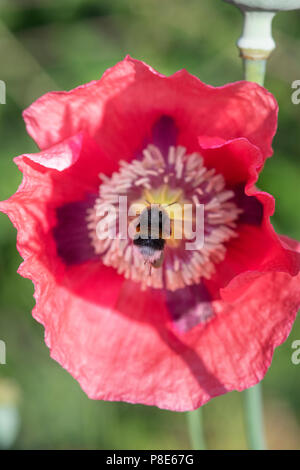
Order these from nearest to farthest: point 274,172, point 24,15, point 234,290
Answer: point 234,290, point 274,172, point 24,15

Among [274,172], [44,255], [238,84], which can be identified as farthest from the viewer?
[274,172]

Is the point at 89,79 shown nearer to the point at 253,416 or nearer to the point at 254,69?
the point at 254,69

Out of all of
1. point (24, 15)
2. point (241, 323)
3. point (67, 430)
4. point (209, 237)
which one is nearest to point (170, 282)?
point (209, 237)

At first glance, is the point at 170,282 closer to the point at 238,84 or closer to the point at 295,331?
the point at 238,84

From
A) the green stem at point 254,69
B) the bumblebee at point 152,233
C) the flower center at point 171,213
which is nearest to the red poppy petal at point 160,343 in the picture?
the flower center at point 171,213

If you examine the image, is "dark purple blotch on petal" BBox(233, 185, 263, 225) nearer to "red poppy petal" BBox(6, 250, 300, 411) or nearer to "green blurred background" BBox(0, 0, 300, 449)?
"red poppy petal" BBox(6, 250, 300, 411)

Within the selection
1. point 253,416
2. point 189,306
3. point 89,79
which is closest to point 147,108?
point 189,306

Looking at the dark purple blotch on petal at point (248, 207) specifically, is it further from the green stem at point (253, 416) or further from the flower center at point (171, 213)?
the green stem at point (253, 416)

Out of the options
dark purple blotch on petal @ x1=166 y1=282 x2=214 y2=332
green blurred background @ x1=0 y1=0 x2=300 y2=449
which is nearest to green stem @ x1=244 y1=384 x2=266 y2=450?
dark purple blotch on petal @ x1=166 y1=282 x2=214 y2=332
